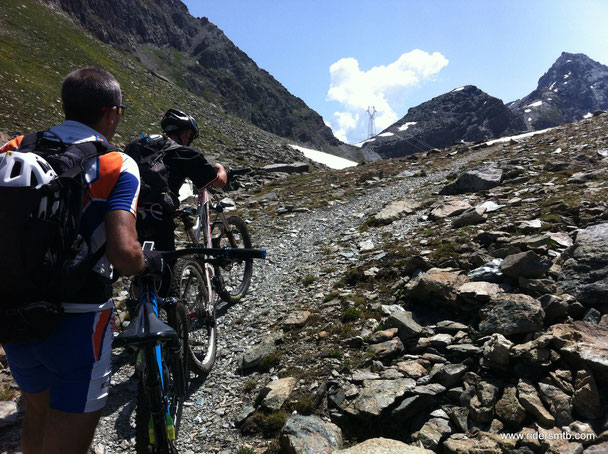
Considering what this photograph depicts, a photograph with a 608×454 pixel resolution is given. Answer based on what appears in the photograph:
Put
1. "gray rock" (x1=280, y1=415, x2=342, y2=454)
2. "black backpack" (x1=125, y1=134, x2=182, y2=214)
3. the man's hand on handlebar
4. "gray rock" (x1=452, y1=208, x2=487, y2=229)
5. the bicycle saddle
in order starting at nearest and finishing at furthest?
the bicycle saddle < the man's hand on handlebar < "gray rock" (x1=280, y1=415, x2=342, y2=454) < "black backpack" (x1=125, y1=134, x2=182, y2=214) < "gray rock" (x1=452, y1=208, x2=487, y2=229)

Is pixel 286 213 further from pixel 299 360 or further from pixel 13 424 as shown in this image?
pixel 13 424

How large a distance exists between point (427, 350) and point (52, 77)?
212ft

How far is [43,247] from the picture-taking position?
2232 mm

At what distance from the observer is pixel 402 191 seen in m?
20.9

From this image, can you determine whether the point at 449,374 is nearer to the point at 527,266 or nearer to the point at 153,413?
the point at 527,266

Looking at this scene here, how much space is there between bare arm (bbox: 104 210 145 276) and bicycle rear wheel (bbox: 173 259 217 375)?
3241 mm

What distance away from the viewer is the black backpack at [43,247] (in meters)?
2.16

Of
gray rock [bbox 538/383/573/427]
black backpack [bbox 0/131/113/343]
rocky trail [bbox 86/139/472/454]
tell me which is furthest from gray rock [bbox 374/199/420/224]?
black backpack [bbox 0/131/113/343]

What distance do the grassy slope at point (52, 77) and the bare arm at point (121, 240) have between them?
33080 mm

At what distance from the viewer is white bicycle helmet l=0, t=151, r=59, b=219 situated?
2.19 metres

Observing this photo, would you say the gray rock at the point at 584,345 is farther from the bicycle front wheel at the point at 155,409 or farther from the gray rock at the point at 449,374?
the bicycle front wheel at the point at 155,409

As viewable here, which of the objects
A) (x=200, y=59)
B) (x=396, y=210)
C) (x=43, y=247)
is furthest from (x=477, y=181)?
(x=200, y=59)

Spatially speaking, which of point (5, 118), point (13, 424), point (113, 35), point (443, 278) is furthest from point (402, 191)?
point (113, 35)

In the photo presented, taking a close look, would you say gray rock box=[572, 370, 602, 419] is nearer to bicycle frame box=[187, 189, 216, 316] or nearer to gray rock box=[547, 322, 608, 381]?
gray rock box=[547, 322, 608, 381]
